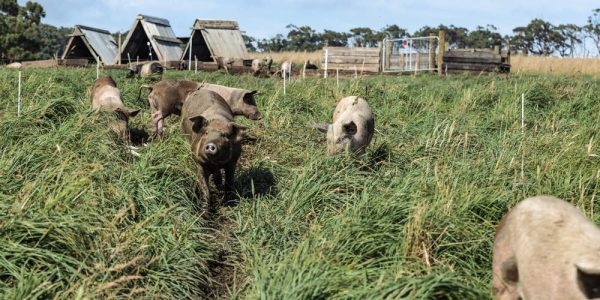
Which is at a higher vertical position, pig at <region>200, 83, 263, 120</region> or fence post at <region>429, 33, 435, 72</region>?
fence post at <region>429, 33, 435, 72</region>

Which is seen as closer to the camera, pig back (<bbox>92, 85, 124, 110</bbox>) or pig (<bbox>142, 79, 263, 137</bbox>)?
pig back (<bbox>92, 85, 124, 110</bbox>)

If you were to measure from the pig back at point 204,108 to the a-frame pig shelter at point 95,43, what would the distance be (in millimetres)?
19092

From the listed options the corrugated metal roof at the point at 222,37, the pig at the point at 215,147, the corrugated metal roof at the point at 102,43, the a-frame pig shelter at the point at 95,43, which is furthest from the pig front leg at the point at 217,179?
the corrugated metal roof at the point at 102,43

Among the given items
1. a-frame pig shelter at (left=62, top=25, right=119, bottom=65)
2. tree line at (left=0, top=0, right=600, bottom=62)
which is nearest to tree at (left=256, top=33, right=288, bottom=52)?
tree line at (left=0, top=0, right=600, bottom=62)

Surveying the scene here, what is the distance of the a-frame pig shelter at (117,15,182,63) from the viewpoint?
25.2 metres

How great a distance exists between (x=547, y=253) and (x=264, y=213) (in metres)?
3.01

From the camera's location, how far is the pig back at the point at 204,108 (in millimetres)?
7340

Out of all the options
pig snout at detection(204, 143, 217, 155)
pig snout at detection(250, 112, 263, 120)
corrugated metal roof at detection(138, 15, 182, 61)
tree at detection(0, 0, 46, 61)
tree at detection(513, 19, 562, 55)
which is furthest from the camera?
tree at detection(513, 19, 562, 55)

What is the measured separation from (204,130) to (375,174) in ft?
5.90

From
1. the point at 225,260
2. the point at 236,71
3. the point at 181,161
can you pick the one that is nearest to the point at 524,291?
the point at 225,260

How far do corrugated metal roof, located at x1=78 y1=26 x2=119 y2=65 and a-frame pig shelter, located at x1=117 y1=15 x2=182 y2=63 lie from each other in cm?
60

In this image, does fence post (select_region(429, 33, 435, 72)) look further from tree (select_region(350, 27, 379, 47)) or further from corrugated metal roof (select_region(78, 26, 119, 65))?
tree (select_region(350, 27, 379, 47))

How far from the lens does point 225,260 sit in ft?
17.2

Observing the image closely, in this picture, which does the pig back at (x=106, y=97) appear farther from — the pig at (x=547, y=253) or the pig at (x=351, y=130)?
the pig at (x=547, y=253)
